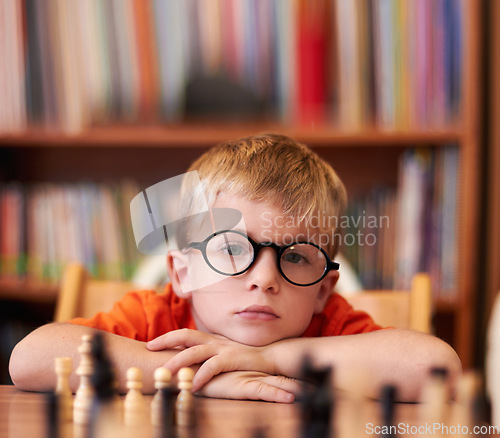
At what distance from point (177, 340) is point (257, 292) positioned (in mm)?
105

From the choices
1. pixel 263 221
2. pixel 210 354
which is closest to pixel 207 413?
pixel 210 354

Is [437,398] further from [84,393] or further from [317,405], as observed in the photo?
[84,393]

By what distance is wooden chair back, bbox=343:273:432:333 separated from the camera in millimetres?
1066

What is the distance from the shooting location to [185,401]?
0.54 meters

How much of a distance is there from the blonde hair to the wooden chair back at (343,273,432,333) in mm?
268

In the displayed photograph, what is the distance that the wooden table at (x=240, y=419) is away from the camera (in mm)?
468

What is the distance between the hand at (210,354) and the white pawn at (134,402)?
0.09 metres

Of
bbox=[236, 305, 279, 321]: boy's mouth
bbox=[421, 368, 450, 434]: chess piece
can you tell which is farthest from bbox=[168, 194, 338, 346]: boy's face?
bbox=[421, 368, 450, 434]: chess piece

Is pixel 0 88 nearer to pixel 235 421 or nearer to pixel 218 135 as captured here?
pixel 218 135

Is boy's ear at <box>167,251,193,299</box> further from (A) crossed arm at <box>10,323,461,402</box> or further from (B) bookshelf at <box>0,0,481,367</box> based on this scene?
(B) bookshelf at <box>0,0,481,367</box>

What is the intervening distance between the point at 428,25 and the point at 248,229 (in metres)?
1.24

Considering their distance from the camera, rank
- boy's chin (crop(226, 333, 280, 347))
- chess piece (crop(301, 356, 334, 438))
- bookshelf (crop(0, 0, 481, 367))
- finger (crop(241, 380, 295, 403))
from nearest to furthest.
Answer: chess piece (crop(301, 356, 334, 438)) < finger (crop(241, 380, 295, 403)) < boy's chin (crop(226, 333, 280, 347)) < bookshelf (crop(0, 0, 481, 367))

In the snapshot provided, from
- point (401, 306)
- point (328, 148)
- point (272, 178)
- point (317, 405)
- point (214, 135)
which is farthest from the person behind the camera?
point (328, 148)

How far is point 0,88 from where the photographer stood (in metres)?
1.78
